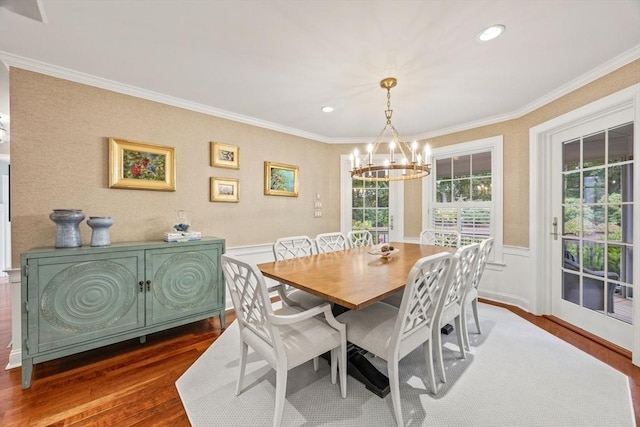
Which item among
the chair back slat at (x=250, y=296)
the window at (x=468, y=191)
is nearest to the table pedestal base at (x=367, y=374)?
the chair back slat at (x=250, y=296)

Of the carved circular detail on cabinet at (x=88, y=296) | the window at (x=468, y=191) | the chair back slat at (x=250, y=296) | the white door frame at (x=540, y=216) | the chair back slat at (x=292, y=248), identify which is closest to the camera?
the chair back slat at (x=250, y=296)

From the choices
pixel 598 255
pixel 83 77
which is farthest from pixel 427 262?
pixel 83 77

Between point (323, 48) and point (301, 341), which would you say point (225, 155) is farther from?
point (301, 341)

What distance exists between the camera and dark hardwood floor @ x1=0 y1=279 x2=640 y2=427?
1570 mm

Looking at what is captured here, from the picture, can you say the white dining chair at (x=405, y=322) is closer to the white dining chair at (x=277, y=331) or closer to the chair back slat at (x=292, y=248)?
the white dining chair at (x=277, y=331)

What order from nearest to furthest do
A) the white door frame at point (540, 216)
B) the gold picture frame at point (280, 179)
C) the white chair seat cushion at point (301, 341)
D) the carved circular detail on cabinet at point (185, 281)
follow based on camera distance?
1. the white chair seat cushion at point (301, 341)
2. the carved circular detail on cabinet at point (185, 281)
3. the white door frame at point (540, 216)
4. the gold picture frame at point (280, 179)

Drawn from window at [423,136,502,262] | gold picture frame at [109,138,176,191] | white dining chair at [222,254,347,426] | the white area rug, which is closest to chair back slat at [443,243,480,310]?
the white area rug

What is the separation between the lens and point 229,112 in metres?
3.15

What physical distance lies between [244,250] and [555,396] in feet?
9.88

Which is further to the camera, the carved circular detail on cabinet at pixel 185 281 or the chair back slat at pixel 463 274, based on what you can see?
the carved circular detail on cabinet at pixel 185 281

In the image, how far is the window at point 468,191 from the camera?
3428 millimetres

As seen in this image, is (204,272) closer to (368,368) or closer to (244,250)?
(244,250)

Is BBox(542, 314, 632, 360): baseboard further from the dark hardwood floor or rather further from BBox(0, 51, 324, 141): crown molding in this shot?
BBox(0, 51, 324, 141): crown molding

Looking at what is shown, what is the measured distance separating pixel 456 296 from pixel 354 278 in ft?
2.84
